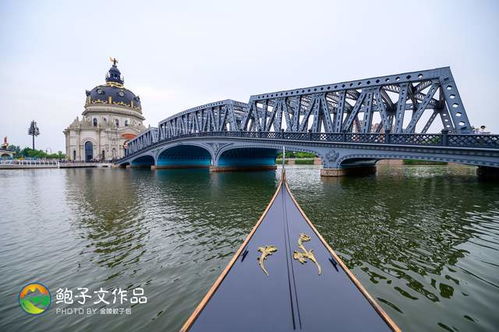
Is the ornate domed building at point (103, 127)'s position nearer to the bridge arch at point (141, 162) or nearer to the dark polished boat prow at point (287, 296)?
the bridge arch at point (141, 162)

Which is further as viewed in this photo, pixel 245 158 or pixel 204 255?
pixel 245 158

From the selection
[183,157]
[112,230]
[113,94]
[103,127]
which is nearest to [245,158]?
[183,157]

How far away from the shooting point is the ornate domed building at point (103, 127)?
8644 centimetres

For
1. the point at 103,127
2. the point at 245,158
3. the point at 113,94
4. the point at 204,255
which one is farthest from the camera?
the point at 113,94

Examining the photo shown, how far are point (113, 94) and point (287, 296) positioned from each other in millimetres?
118881

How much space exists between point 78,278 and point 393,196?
16.9 m

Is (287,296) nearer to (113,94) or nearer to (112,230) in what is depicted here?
(112,230)

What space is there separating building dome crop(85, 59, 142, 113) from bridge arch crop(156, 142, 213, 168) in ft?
202

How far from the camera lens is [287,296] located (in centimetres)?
287

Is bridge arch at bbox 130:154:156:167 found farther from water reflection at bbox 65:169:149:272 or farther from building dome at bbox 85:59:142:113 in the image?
water reflection at bbox 65:169:149:272

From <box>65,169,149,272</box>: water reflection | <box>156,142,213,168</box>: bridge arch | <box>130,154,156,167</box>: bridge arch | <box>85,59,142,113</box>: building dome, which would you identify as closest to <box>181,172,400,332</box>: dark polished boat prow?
<box>65,169,149,272</box>: water reflection

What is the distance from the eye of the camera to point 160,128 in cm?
5912

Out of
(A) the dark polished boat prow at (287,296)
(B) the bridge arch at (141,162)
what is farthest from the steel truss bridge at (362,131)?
(B) the bridge arch at (141,162)

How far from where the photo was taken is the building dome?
9400 cm
